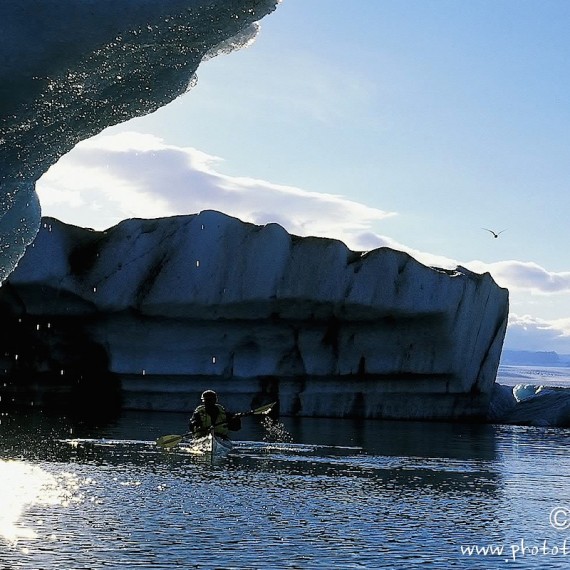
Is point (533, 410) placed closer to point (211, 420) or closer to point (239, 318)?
point (239, 318)

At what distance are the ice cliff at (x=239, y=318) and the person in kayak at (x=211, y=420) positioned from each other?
37.9ft

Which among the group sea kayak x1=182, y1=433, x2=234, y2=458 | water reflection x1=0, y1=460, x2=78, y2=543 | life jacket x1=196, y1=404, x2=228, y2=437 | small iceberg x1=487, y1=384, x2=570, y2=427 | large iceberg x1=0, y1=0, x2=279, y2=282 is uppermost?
large iceberg x1=0, y1=0, x2=279, y2=282

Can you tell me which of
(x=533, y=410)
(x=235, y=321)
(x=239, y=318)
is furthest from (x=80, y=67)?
(x=533, y=410)

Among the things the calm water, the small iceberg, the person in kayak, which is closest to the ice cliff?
the small iceberg

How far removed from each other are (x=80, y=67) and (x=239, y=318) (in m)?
25.2

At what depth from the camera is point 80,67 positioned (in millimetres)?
6062

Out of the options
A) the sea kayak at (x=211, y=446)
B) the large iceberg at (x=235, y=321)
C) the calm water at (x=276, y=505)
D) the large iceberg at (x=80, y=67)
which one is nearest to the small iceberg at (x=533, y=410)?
the large iceberg at (x=235, y=321)

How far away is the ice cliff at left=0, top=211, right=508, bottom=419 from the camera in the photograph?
30.4 m

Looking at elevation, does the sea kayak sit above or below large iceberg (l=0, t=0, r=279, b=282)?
below

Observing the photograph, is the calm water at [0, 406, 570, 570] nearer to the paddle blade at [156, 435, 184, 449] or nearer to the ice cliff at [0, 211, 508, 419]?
the paddle blade at [156, 435, 184, 449]

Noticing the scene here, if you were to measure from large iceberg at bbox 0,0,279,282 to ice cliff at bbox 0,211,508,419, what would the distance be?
22.6 meters

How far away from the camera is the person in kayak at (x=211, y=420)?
18.4m

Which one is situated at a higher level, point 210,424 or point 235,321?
point 235,321

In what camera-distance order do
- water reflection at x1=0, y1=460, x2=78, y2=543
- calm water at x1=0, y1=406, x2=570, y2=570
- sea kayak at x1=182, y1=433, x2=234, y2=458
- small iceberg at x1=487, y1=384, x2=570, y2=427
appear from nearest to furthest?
calm water at x1=0, y1=406, x2=570, y2=570 < water reflection at x1=0, y1=460, x2=78, y2=543 < sea kayak at x1=182, y1=433, x2=234, y2=458 < small iceberg at x1=487, y1=384, x2=570, y2=427
